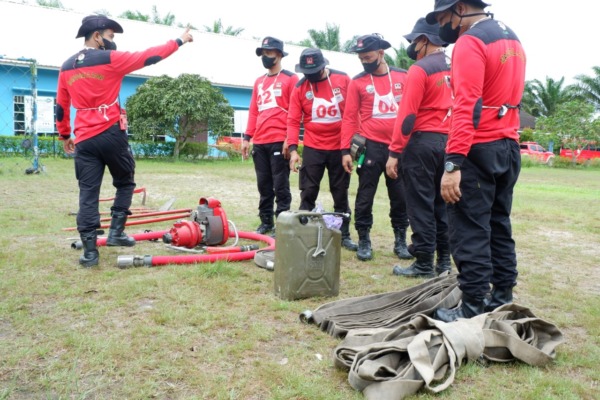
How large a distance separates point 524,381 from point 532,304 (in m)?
1.59

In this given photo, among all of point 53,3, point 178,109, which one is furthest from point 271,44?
point 53,3

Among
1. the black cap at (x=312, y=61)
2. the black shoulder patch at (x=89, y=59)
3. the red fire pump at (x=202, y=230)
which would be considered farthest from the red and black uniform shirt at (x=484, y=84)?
the black shoulder patch at (x=89, y=59)

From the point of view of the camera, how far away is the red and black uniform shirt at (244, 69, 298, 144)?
6.66 metres

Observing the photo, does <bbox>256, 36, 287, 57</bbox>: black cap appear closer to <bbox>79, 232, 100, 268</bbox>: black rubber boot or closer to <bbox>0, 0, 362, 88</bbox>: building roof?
<bbox>79, 232, 100, 268</bbox>: black rubber boot

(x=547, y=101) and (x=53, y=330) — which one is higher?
(x=547, y=101)

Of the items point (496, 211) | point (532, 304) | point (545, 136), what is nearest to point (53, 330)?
point (496, 211)

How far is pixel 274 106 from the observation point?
264 inches

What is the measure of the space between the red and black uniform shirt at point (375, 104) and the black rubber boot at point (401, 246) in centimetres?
102

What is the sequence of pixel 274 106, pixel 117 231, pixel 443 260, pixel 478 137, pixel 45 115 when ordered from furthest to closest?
1. pixel 45 115
2. pixel 274 106
3. pixel 117 231
4. pixel 443 260
5. pixel 478 137

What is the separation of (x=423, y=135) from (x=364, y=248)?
4.83 ft

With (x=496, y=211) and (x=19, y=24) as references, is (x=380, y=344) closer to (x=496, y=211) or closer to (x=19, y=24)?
(x=496, y=211)

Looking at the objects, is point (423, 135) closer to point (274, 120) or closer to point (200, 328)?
point (274, 120)

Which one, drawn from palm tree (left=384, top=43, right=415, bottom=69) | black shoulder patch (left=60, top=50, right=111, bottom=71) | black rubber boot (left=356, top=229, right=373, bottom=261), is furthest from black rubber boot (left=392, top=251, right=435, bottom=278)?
palm tree (left=384, top=43, right=415, bottom=69)

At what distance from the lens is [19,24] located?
24984 mm
